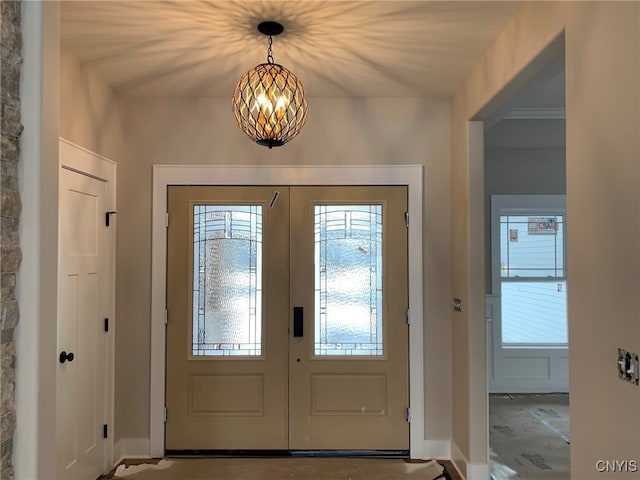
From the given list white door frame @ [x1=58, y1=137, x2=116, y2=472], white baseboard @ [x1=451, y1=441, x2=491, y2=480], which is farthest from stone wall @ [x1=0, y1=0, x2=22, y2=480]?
white baseboard @ [x1=451, y1=441, x2=491, y2=480]

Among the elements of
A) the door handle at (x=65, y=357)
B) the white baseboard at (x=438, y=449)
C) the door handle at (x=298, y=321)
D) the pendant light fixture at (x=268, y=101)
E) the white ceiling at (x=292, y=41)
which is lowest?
the white baseboard at (x=438, y=449)

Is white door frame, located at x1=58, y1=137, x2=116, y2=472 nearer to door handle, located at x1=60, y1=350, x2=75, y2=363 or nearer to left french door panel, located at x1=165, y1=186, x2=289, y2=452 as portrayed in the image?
left french door panel, located at x1=165, y1=186, x2=289, y2=452

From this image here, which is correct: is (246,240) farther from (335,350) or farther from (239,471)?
(239,471)

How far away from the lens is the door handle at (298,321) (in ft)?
10.7

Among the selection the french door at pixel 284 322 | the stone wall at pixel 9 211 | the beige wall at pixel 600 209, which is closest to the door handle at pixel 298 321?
the french door at pixel 284 322

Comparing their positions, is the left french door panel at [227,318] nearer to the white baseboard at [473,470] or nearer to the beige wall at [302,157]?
the beige wall at [302,157]

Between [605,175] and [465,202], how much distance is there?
59.5 inches

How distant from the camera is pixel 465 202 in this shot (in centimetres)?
296

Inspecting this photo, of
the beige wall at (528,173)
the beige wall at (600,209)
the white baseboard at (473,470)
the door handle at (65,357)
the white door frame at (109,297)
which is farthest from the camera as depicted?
the beige wall at (528,173)

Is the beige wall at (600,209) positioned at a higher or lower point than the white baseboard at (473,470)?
higher

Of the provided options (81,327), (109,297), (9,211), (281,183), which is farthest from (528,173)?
(9,211)

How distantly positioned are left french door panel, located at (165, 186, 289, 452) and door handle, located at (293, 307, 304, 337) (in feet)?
0.23

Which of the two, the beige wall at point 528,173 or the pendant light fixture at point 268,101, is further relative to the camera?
the beige wall at point 528,173

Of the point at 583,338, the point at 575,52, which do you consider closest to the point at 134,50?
the point at 575,52
